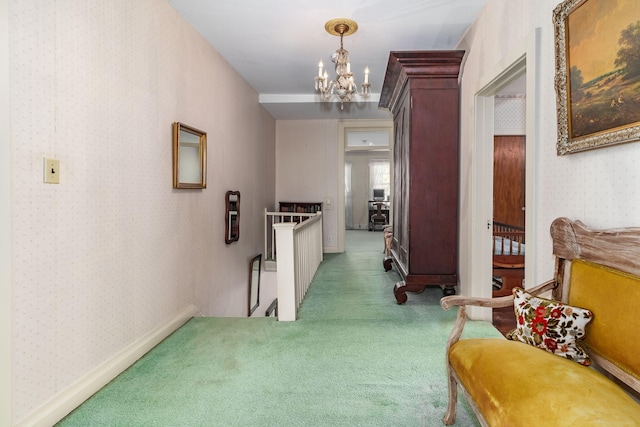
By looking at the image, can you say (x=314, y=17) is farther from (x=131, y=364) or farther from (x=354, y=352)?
(x=131, y=364)

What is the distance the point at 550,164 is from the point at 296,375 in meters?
1.78

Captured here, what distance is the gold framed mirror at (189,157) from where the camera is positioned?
2549mm

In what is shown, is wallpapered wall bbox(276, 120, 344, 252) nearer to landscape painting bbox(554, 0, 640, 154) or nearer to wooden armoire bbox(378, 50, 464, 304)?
wooden armoire bbox(378, 50, 464, 304)

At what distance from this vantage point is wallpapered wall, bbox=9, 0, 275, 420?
143cm

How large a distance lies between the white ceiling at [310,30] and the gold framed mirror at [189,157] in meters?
0.93

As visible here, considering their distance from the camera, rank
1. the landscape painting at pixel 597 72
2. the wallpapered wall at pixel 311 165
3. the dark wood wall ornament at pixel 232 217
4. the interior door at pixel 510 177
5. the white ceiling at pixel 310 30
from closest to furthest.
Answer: the landscape painting at pixel 597 72, the white ceiling at pixel 310 30, the dark wood wall ornament at pixel 232 217, the interior door at pixel 510 177, the wallpapered wall at pixel 311 165

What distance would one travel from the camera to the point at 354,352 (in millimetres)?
2146

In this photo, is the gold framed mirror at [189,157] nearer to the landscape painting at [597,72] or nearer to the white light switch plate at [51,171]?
the white light switch plate at [51,171]

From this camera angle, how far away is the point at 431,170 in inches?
114

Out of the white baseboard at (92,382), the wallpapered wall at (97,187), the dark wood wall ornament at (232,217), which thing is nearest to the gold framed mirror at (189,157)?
the wallpapered wall at (97,187)

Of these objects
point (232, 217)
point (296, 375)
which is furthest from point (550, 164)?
point (232, 217)

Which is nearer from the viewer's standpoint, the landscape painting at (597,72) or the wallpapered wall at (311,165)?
the landscape painting at (597,72)

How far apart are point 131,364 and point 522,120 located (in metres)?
5.79

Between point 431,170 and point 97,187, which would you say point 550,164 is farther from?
point 97,187
